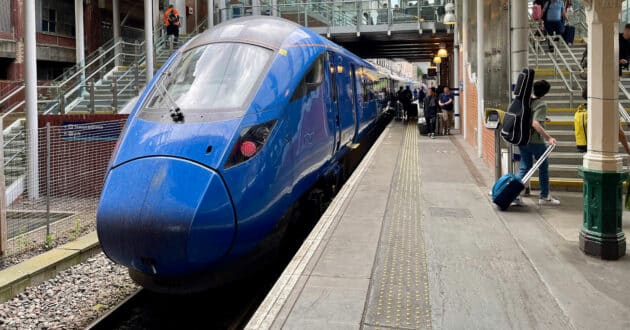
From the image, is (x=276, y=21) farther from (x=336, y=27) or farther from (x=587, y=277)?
(x=336, y=27)

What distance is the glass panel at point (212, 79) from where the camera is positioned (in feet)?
17.5

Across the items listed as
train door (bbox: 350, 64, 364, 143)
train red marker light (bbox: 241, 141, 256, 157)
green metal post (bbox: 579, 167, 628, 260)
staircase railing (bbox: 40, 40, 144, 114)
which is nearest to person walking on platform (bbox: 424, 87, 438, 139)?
train door (bbox: 350, 64, 364, 143)

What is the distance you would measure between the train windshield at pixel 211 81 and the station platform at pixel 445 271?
1688 mm

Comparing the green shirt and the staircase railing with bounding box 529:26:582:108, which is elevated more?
the staircase railing with bounding box 529:26:582:108

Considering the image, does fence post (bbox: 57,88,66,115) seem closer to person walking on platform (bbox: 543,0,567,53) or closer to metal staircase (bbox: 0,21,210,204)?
metal staircase (bbox: 0,21,210,204)

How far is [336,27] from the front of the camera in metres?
23.8

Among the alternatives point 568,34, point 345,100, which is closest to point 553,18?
point 568,34

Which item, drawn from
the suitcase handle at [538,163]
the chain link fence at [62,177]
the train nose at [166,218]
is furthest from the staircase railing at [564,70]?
the chain link fence at [62,177]

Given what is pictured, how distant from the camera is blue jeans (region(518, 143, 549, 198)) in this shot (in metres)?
7.32

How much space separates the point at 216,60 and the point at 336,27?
18.7 meters

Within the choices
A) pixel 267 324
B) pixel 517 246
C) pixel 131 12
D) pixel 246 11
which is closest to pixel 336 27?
pixel 246 11

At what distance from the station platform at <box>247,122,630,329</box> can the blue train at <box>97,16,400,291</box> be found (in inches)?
25.1

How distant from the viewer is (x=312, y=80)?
6.67 metres

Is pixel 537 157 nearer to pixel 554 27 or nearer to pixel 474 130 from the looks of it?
pixel 474 130
